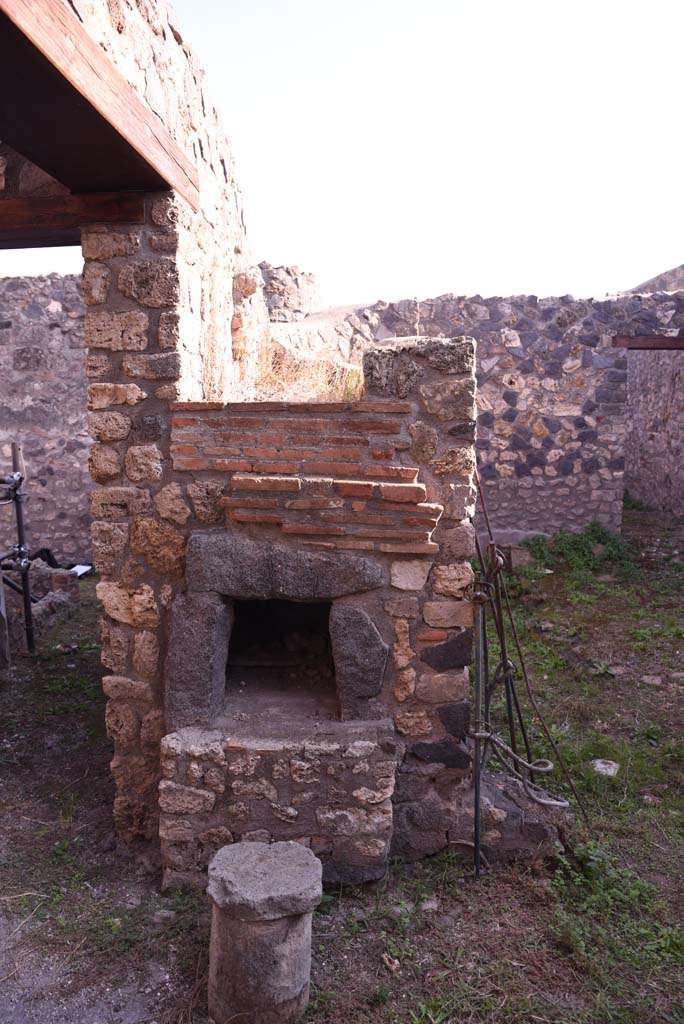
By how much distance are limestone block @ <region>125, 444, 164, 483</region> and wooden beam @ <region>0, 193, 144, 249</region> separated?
3.34 ft

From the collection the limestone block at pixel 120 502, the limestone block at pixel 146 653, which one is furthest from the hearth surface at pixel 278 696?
the limestone block at pixel 120 502

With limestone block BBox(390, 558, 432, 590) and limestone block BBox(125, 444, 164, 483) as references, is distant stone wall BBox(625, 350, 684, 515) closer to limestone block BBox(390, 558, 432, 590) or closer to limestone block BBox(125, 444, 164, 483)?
limestone block BBox(390, 558, 432, 590)

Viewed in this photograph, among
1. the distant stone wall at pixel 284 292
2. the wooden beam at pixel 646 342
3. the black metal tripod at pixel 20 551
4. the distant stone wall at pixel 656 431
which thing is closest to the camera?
the black metal tripod at pixel 20 551

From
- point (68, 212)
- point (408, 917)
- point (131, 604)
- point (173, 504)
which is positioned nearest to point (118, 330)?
point (68, 212)

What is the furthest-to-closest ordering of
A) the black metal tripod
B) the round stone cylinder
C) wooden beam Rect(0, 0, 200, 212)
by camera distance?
the black metal tripod → the round stone cylinder → wooden beam Rect(0, 0, 200, 212)

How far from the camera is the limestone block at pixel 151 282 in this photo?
3.45 meters

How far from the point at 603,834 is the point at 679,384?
27.0 ft

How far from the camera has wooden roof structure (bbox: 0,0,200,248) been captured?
2316 mm

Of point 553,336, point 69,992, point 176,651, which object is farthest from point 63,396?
point 69,992

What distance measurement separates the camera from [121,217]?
3.45 meters

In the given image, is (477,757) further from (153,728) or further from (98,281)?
(98,281)

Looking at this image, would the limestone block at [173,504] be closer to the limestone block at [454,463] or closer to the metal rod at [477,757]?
the limestone block at [454,463]

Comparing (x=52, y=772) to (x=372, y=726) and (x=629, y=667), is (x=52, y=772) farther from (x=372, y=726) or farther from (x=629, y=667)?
(x=629, y=667)

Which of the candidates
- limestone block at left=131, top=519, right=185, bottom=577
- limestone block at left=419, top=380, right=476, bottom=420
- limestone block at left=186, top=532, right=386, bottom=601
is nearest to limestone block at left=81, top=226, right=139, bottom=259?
limestone block at left=131, top=519, right=185, bottom=577
